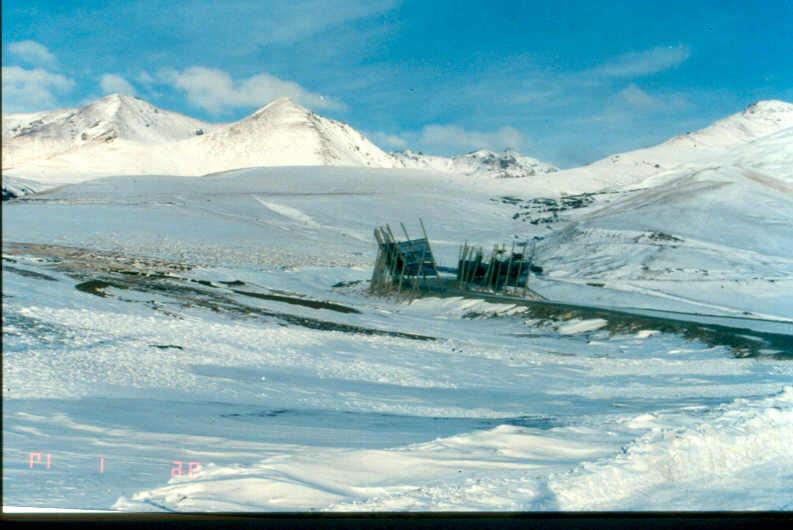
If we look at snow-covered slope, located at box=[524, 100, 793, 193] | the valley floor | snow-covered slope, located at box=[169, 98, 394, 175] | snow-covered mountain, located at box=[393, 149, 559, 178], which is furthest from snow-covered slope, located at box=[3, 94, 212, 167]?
snow-covered slope, located at box=[169, 98, 394, 175]

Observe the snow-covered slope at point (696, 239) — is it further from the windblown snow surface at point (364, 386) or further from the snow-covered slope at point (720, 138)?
the snow-covered slope at point (720, 138)

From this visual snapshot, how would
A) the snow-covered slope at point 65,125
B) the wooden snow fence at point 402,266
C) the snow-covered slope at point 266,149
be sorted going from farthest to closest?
the wooden snow fence at point 402,266 → the snow-covered slope at point 266,149 → the snow-covered slope at point 65,125

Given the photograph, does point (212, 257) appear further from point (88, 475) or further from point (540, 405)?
point (88, 475)

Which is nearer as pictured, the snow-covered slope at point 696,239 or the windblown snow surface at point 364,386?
the windblown snow surface at point 364,386

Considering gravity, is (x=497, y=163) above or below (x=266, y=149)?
below

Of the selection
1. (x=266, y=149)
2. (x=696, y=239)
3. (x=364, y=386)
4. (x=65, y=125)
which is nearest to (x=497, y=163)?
(x=696, y=239)

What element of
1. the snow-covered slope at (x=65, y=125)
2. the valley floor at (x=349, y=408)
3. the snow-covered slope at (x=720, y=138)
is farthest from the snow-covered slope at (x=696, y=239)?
the snow-covered slope at (x=65, y=125)

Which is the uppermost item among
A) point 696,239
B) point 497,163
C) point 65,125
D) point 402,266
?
point 497,163

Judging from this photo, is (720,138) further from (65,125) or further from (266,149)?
(266,149)
